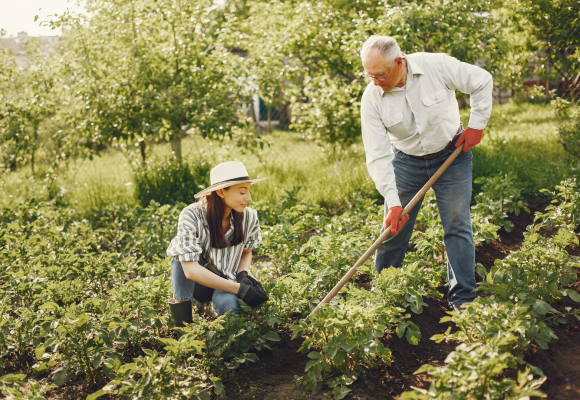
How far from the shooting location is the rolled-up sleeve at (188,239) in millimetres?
2971

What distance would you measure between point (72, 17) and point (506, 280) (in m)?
6.22

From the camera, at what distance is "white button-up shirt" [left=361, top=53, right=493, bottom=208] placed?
3.10 m

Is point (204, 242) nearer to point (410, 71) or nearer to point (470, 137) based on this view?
point (410, 71)

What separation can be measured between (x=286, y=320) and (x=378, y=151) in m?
1.25

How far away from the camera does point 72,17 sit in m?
6.53

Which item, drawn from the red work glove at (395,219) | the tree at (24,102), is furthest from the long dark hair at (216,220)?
the tree at (24,102)

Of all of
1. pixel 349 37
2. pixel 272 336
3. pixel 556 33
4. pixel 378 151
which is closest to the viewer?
pixel 272 336

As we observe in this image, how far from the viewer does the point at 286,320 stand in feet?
10.6

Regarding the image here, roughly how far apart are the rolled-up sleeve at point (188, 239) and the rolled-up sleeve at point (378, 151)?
116 centimetres

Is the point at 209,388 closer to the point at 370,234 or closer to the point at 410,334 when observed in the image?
the point at 410,334

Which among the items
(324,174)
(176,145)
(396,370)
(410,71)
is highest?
(410,71)

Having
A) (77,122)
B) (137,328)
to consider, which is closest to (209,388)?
(137,328)

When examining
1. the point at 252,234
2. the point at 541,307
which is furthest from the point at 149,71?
the point at 541,307

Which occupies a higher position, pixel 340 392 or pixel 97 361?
pixel 97 361
